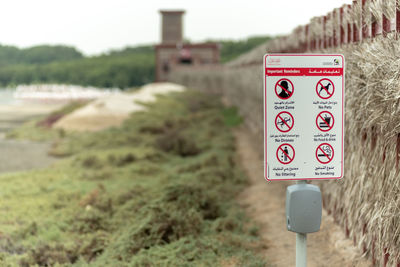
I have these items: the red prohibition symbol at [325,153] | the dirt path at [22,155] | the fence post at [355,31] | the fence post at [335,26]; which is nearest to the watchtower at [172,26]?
the dirt path at [22,155]

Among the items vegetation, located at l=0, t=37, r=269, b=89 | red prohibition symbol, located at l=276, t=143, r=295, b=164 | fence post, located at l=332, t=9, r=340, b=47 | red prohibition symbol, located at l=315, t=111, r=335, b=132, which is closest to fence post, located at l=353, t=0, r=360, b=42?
fence post, located at l=332, t=9, r=340, b=47

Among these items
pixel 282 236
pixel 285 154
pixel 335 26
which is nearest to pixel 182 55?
pixel 335 26

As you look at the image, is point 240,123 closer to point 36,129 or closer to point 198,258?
point 36,129

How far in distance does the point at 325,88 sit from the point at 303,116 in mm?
255

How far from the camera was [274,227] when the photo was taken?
677 centimetres

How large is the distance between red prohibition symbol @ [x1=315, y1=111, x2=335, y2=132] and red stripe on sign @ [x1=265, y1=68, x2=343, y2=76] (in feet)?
0.90

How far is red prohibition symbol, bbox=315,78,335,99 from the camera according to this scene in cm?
359

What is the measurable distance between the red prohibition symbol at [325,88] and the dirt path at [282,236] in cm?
193

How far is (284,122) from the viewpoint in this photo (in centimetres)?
354

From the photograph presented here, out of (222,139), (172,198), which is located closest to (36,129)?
(222,139)

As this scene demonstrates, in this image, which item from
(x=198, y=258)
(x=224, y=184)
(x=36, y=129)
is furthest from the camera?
(x=36, y=129)

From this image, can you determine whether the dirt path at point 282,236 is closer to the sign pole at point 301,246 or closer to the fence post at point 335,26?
the sign pole at point 301,246

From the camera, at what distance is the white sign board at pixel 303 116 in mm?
3525

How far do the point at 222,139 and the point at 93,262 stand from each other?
32.3 feet
